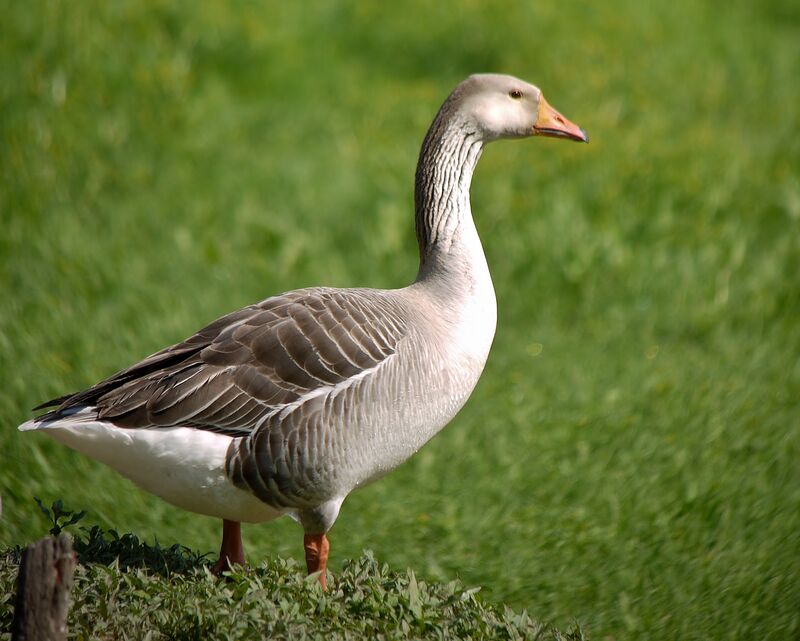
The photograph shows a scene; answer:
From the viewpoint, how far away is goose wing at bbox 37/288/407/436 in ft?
14.4

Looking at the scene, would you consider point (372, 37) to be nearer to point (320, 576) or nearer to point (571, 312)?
point (571, 312)

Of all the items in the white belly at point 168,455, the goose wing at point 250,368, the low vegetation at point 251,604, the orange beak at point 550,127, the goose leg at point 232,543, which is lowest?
the low vegetation at point 251,604

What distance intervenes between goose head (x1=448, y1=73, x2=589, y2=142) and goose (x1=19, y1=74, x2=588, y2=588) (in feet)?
2.56

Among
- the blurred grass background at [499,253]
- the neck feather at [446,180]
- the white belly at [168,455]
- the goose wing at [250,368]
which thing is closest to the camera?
the white belly at [168,455]

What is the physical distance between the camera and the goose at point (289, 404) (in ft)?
14.2

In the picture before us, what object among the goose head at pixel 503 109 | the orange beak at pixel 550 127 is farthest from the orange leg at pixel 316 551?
the orange beak at pixel 550 127

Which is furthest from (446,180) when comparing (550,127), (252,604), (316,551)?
(252,604)

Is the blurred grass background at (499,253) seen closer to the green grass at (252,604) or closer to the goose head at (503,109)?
the green grass at (252,604)

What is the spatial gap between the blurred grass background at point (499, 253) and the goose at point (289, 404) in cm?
156

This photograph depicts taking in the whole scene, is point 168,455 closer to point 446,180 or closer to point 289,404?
point 289,404

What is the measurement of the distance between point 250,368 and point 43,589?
4.65 feet

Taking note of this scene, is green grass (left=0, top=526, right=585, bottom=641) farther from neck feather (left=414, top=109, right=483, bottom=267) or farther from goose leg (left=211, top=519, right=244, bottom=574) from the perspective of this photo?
neck feather (left=414, top=109, right=483, bottom=267)

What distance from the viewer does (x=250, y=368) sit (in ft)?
14.7

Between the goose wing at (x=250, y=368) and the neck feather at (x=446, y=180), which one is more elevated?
the neck feather at (x=446, y=180)
